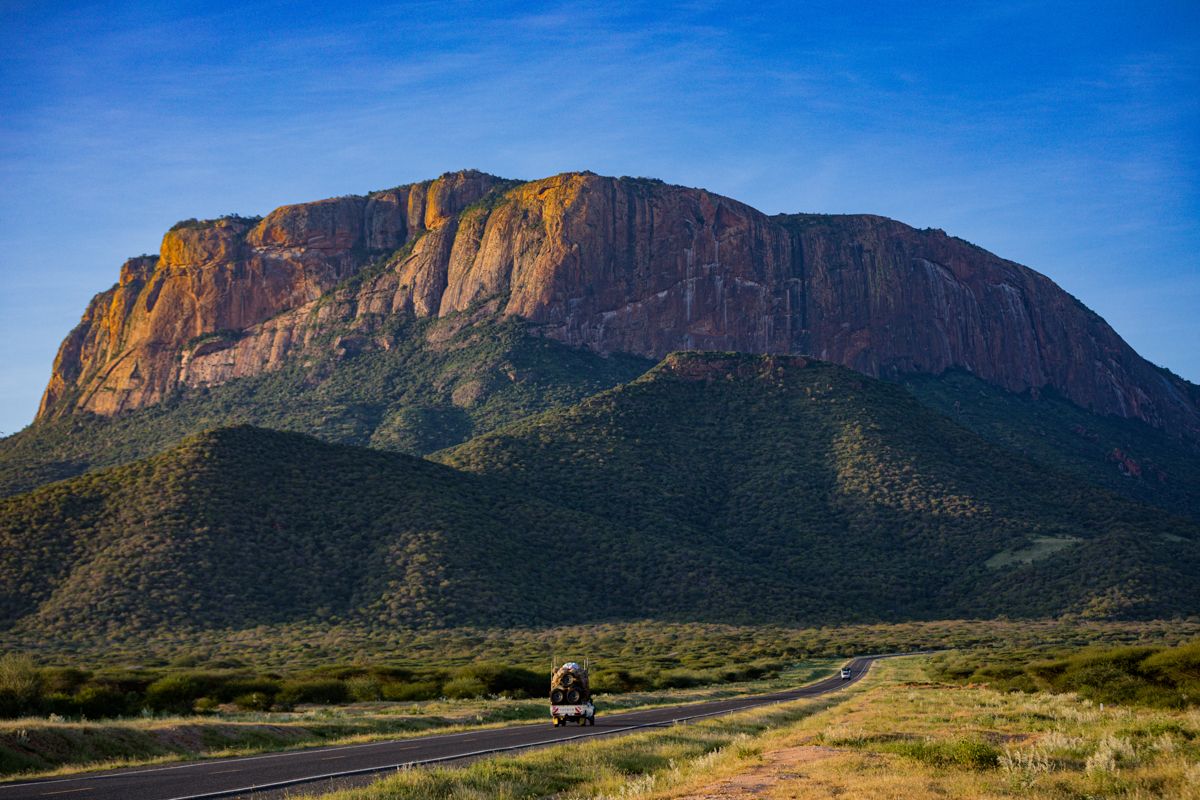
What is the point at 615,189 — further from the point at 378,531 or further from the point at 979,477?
the point at 378,531

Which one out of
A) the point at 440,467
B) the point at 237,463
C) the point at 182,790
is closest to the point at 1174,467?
the point at 440,467

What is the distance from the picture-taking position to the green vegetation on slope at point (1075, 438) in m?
136

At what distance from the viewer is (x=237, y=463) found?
78250 mm

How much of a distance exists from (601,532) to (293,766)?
210 ft

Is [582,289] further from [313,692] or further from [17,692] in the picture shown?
[17,692]

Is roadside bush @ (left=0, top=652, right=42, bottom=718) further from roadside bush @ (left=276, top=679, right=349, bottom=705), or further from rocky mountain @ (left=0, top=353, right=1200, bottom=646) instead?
rocky mountain @ (left=0, top=353, right=1200, bottom=646)

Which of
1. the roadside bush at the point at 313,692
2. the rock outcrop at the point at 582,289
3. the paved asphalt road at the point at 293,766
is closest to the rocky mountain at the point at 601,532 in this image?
the roadside bush at the point at 313,692

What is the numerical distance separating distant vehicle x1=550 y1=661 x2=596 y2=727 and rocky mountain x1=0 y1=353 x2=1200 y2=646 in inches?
1574

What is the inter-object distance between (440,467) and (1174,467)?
13638 centimetres

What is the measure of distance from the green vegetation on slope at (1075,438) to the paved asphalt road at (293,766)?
393ft

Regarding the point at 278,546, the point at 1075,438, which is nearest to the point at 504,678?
the point at 278,546

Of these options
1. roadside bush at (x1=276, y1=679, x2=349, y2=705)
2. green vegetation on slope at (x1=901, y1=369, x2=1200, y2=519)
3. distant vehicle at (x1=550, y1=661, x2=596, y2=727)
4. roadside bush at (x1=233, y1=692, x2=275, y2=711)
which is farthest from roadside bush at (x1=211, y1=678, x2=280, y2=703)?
green vegetation on slope at (x1=901, y1=369, x2=1200, y2=519)

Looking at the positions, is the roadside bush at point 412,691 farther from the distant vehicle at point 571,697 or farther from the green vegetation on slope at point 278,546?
the green vegetation on slope at point 278,546

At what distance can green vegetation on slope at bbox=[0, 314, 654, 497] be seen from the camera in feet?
396
